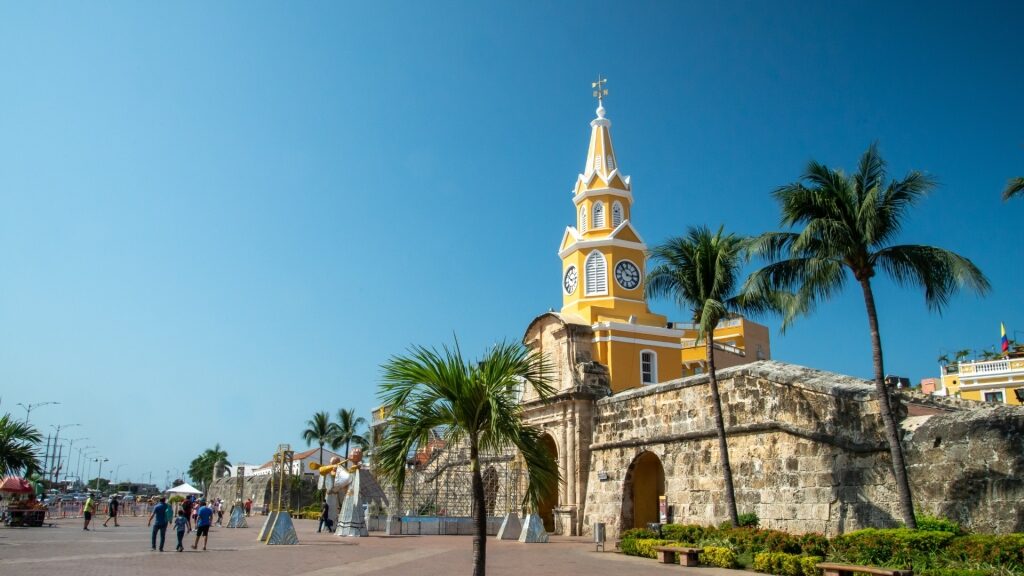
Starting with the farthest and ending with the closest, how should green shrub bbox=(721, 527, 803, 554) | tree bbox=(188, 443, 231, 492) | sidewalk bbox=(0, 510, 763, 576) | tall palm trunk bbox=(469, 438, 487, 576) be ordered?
tree bbox=(188, 443, 231, 492), green shrub bbox=(721, 527, 803, 554), sidewalk bbox=(0, 510, 763, 576), tall palm trunk bbox=(469, 438, 487, 576)

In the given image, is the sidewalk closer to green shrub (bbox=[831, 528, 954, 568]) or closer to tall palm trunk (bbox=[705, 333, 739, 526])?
green shrub (bbox=[831, 528, 954, 568])

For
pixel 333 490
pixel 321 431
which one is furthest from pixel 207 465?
pixel 333 490

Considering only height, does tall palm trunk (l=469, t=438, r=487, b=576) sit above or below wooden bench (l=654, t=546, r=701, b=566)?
above

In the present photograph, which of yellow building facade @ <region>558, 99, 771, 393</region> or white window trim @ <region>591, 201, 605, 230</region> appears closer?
yellow building facade @ <region>558, 99, 771, 393</region>

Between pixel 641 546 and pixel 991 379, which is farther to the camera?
pixel 991 379

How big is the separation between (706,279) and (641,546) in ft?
24.9

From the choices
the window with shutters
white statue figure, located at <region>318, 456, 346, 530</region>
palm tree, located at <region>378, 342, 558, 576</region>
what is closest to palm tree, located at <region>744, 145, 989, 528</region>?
palm tree, located at <region>378, 342, 558, 576</region>

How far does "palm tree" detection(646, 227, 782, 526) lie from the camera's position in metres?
19.9

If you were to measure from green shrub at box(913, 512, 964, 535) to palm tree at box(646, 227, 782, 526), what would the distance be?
5.58m

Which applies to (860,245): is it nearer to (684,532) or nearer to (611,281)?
(684,532)

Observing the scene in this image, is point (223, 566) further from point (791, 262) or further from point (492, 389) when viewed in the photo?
point (791, 262)

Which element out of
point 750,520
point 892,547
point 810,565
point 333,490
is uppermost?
point 333,490

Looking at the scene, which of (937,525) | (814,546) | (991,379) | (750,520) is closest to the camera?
(937,525)

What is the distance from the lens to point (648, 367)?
3212 cm
